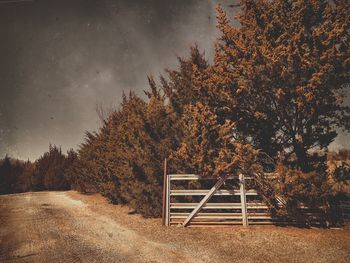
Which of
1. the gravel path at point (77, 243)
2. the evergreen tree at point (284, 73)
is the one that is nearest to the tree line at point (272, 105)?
the evergreen tree at point (284, 73)

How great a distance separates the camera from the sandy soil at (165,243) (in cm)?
645

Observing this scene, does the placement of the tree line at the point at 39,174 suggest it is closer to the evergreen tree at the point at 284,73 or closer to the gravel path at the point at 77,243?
the gravel path at the point at 77,243

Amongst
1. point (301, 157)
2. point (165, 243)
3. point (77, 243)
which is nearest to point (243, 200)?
point (301, 157)

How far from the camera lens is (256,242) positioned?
762 centimetres

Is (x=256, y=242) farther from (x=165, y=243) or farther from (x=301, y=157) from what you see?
(x=301, y=157)

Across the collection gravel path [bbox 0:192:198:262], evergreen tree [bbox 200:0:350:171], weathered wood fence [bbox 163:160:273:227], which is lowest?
gravel path [bbox 0:192:198:262]

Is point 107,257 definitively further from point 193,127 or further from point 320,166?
point 320,166

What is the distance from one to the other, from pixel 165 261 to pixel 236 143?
4986 millimetres

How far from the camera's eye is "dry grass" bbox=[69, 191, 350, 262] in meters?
6.41

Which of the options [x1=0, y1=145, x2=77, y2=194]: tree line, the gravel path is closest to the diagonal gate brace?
the gravel path

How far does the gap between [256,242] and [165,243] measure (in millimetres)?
2683

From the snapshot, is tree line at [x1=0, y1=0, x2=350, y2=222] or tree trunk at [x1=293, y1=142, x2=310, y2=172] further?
tree trunk at [x1=293, y1=142, x2=310, y2=172]

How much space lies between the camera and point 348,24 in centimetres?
868

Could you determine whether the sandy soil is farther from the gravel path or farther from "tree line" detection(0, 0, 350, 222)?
"tree line" detection(0, 0, 350, 222)
